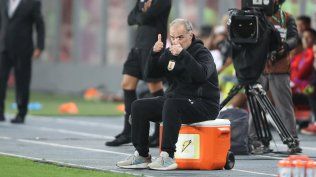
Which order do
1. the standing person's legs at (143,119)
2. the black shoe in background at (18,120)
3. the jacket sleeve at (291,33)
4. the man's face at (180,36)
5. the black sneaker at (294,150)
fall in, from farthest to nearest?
1. the black shoe in background at (18,120)
2. the jacket sleeve at (291,33)
3. the black sneaker at (294,150)
4. the man's face at (180,36)
5. the standing person's legs at (143,119)

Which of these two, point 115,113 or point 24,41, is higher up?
point 24,41

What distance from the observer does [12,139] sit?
1598 cm

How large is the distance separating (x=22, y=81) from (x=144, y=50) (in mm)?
4824

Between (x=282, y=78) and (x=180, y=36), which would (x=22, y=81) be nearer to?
(x=282, y=78)

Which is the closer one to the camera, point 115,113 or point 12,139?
→ point 12,139

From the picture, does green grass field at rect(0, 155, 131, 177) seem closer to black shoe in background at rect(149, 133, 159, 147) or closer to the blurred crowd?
black shoe in background at rect(149, 133, 159, 147)

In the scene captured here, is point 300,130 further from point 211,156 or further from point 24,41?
point 211,156

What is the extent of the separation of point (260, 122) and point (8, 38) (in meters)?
5.82

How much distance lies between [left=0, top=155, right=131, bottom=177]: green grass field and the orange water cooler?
3.40 ft

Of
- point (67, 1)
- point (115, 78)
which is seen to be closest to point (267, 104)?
point (115, 78)

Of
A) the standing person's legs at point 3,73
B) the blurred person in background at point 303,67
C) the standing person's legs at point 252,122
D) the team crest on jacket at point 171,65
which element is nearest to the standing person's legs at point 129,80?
the standing person's legs at point 252,122

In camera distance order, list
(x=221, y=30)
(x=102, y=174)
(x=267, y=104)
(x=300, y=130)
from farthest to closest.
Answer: (x=221, y=30) → (x=300, y=130) → (x=267, y=104) → (x=102, y=174)

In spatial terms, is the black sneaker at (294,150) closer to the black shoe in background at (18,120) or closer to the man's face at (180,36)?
the man's face at (180,36)

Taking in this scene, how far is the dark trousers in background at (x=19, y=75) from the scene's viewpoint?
Answer: 19.5 meters
